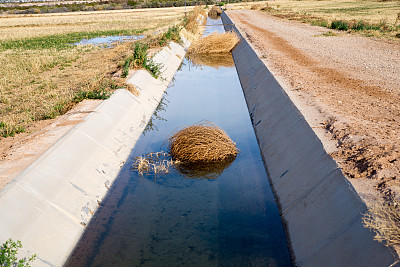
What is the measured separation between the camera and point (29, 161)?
5.95 meters

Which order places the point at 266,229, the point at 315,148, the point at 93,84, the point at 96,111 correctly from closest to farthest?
the point at 266,229
the point at 315,148
the point at 96,111
the point at 93,84

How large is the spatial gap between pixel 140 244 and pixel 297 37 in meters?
17.7

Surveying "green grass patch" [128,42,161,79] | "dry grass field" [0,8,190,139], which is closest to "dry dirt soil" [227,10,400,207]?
"green grass patch" [128,42,161,79]

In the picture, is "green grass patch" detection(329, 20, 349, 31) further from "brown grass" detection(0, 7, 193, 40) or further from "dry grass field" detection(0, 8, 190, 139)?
"brown grass" detection(0, 7, 193, 40)

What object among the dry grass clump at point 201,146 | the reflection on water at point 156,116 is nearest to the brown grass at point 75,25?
the reflection on water at point 156,116

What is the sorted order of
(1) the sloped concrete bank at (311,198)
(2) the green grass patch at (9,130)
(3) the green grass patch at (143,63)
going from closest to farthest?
(1) the sloped concrete bank at (311,198) < (2) the green grass patch at (9,130) < (3) the green grass patch at (143,63)

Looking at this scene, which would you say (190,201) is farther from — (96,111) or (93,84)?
(93,84)

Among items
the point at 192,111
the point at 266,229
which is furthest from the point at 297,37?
the point at 266,229

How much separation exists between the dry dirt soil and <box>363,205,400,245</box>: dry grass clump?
273 mm

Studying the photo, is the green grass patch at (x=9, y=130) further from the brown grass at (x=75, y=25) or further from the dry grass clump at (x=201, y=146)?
the brown grass at (x=75, y=25)

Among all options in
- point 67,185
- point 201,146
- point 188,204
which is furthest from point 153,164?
point 67,185

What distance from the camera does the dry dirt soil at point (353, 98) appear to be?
4.81 m

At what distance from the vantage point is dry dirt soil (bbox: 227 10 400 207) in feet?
15.8

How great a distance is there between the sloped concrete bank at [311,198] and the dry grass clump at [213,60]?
29.8 feet
